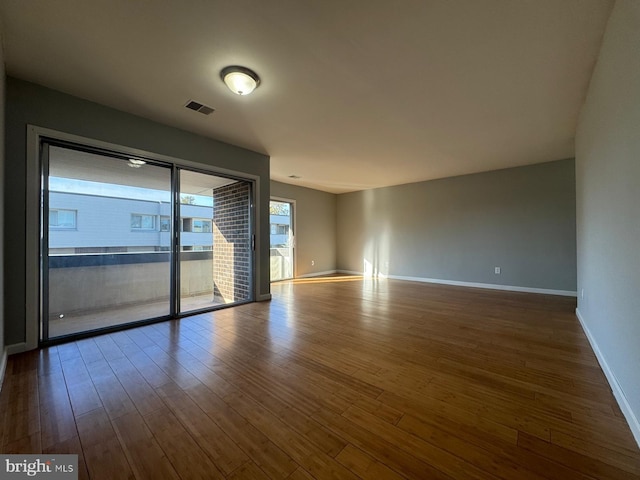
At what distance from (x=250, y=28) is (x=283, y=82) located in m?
0.64

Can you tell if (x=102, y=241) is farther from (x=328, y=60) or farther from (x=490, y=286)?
(x=490, y=286)

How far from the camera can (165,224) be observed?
3.39 meters

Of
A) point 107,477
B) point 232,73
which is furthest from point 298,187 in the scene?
point 107,477

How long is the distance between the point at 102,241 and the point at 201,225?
113 cm

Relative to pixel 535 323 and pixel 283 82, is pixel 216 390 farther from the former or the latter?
pixel 535 323

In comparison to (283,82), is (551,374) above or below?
below

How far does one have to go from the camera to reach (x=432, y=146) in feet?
13.4

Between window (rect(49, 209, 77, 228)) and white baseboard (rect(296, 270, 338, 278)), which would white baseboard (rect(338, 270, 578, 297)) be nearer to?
white baseboard (rect(296, 270, 338, 278))

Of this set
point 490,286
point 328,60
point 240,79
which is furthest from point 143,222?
point 490,286

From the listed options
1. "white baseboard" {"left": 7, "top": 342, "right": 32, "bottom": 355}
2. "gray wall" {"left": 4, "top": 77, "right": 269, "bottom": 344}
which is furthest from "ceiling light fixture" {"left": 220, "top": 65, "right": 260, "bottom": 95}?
"white baseboard" {"left": 7, "top": 342, "right": 32, "bottom": 355}

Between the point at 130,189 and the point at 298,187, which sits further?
the point at 298,187

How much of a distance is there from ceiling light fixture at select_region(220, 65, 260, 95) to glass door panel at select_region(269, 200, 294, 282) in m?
4.15

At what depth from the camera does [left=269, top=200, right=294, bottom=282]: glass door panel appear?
6.54m

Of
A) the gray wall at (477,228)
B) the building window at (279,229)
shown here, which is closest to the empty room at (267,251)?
the gray wall at (477,228)
